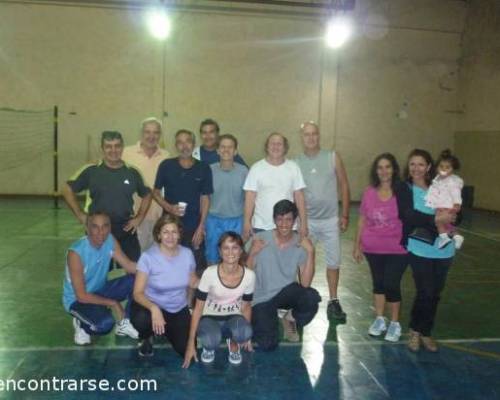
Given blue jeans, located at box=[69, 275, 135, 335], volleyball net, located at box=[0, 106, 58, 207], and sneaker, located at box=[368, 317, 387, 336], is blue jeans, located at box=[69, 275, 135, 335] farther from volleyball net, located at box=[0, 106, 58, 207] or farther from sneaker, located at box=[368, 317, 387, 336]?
volleyball net, located at box=[0, 106, 58, 207]

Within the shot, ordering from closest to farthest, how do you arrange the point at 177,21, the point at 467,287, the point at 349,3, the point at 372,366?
the point at 372,366
the point at 467,287
the point at 349,3
the point at 177,21

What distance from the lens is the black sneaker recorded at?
457cm

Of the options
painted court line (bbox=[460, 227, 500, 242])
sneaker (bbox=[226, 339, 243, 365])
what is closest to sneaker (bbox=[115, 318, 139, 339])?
sneaker (bbox=[226, 339, 243, 365])

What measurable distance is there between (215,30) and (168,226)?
11081 millimetres

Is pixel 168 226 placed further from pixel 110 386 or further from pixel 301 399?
pixel 301 399

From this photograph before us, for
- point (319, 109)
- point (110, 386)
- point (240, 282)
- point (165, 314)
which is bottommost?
point (110, 386)

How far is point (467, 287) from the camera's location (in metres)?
5.79

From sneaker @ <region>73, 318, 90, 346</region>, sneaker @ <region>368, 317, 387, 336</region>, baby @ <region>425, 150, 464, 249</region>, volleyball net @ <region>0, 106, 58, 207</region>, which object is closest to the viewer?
baby @ <region>425, 150, 464, 249</region>

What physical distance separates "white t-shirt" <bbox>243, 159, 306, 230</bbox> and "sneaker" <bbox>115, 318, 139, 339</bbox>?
132cm

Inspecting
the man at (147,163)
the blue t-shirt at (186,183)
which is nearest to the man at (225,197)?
the blue t-shirt at (186,183)

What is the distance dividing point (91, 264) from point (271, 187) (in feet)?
5.12

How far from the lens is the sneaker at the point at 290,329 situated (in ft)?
13.3

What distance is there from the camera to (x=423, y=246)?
374cm

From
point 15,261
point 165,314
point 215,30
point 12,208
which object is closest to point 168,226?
point 165,314
